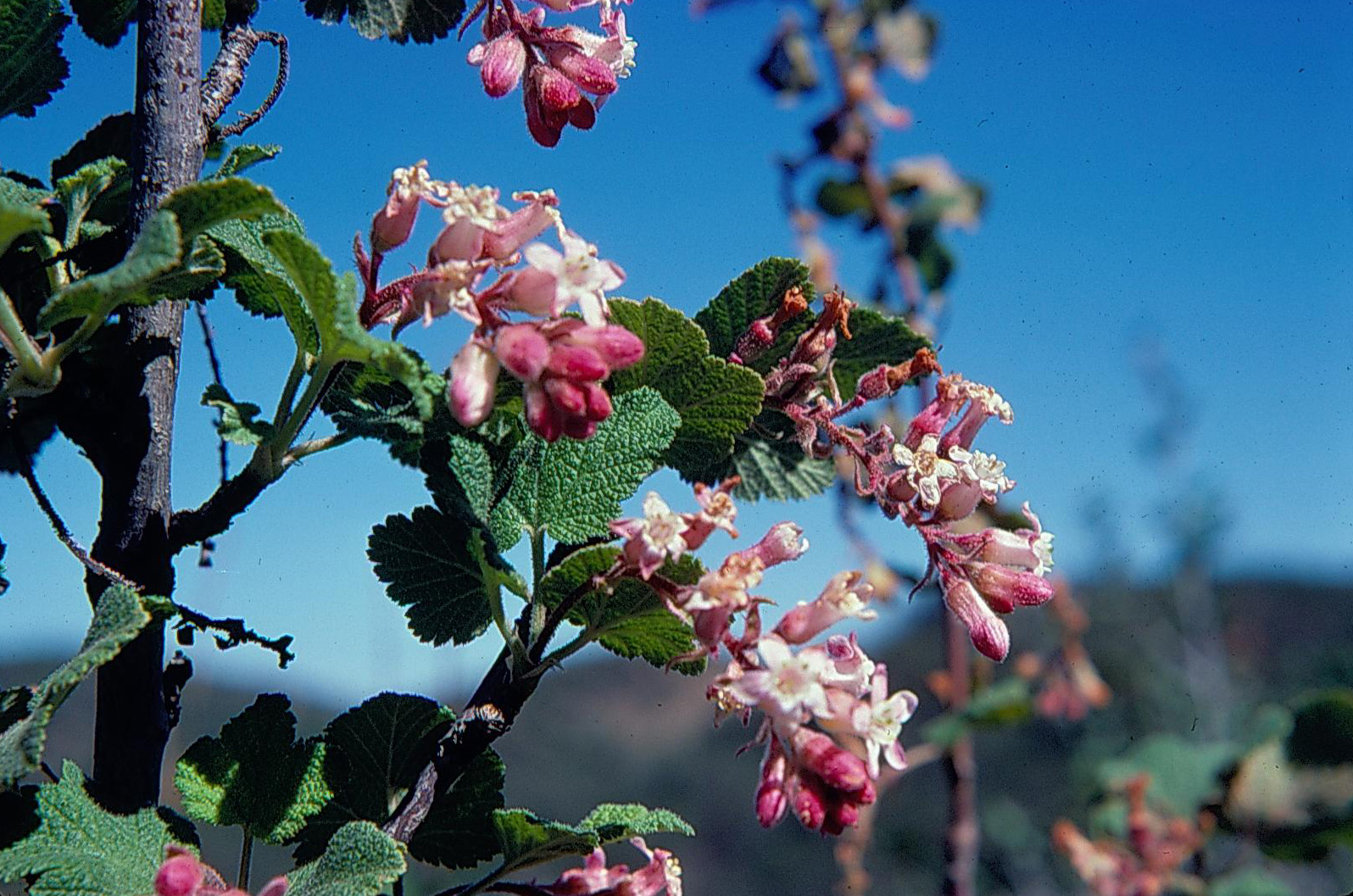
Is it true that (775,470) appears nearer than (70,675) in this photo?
No

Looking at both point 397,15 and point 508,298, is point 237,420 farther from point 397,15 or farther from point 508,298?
point 397,15

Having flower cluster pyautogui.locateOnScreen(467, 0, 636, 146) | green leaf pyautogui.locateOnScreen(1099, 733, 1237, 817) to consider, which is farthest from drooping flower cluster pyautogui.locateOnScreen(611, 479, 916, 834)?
green leaf pyautogui.locateOnScreen(1099, 733, 1237, 817)

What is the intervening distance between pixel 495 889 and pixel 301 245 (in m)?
0.51

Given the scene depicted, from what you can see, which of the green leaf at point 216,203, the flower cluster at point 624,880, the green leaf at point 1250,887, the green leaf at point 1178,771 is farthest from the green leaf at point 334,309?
the green leaf at point 1250,887

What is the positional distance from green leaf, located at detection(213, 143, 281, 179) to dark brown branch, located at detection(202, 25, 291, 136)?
0.03m

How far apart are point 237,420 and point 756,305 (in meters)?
0.42

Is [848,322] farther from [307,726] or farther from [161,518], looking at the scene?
[307,726]

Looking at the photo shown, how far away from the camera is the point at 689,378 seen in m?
0.87

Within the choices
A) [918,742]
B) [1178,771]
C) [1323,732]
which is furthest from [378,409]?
[918,742]

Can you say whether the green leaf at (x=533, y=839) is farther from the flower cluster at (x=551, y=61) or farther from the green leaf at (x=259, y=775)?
the flower cluster at (x=551, y=61)

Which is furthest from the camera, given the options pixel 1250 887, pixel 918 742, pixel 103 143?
pixel 918 742

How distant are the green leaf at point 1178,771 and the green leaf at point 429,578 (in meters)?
2.13

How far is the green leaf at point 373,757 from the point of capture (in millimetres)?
848

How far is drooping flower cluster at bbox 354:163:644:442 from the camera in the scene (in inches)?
26.7
